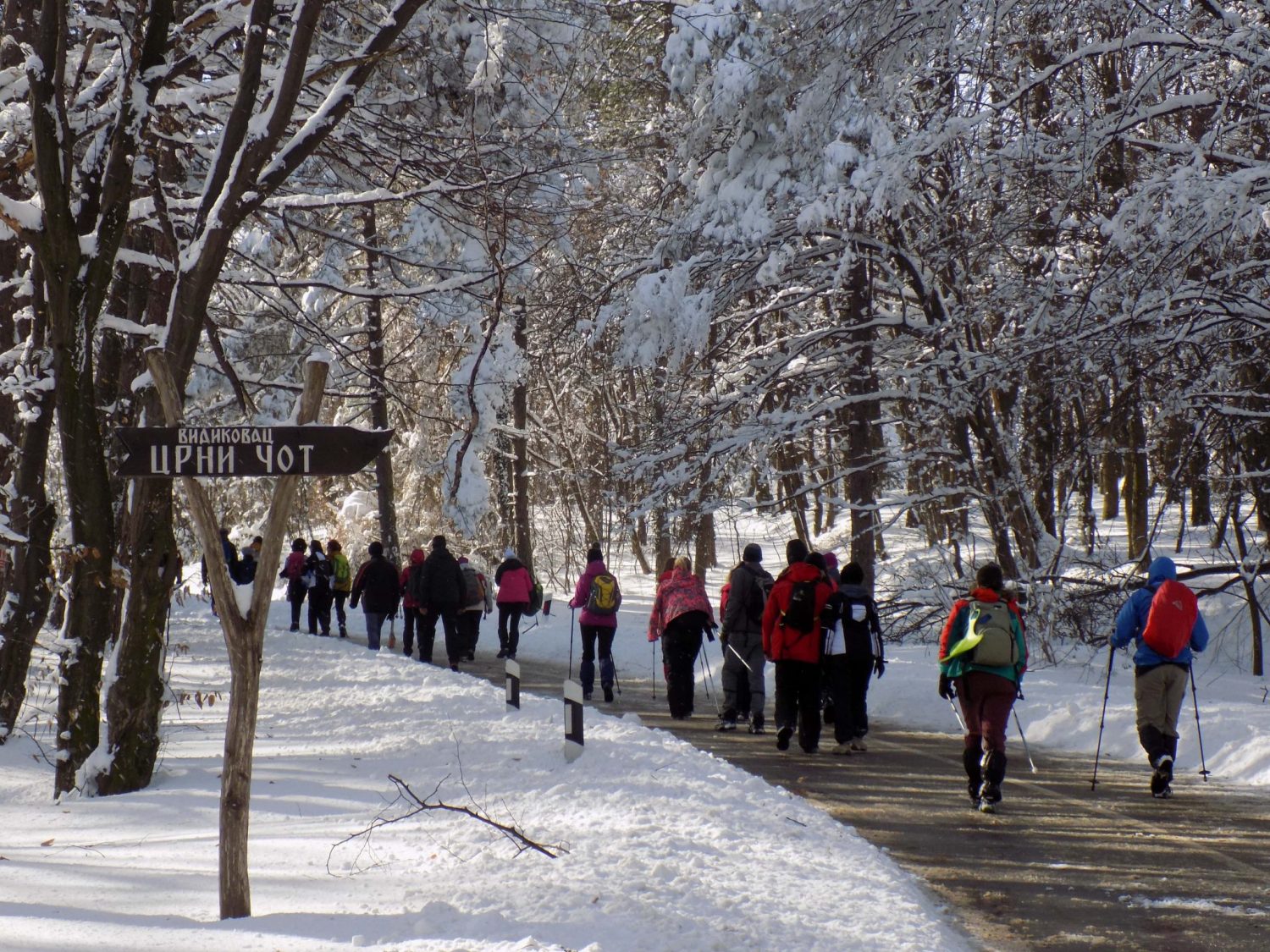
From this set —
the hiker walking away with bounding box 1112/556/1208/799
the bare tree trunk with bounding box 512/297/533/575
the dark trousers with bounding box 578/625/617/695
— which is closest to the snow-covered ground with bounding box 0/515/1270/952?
the hiker walking away with bounding box 1112/556/1208/799

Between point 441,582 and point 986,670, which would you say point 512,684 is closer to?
point 986,670

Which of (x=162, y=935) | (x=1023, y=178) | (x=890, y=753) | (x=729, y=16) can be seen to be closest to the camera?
(x=162, y=935)

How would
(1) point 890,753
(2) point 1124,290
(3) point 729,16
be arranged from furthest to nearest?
(3) point 729,16
(1) point 890,753
(2) point 1124,290

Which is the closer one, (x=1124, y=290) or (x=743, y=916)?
(x=743, y=916)

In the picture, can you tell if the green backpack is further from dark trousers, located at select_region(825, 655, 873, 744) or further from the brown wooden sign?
Result: the brown wooden sign

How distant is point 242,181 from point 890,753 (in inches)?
314

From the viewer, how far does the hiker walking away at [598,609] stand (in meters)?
15.9

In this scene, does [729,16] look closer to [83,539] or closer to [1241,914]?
[83,539]

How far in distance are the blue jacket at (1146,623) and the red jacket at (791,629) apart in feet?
9.07

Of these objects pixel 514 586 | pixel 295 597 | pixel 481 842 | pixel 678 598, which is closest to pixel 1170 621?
pixel 678 598

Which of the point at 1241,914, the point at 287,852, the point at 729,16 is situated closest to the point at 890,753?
the point at 1241,914

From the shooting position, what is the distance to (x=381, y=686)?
15812 mm

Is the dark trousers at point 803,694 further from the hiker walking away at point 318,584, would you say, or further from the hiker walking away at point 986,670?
the hiker walking away at point 318,584

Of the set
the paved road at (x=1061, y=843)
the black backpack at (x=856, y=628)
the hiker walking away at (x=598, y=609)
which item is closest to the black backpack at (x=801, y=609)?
the black backpack at (x=856, y=628)
